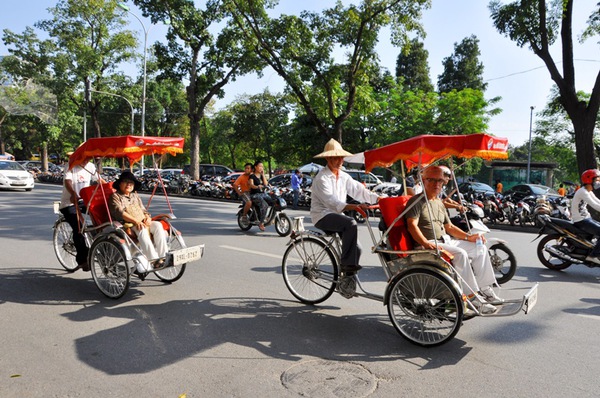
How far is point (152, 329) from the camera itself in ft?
14.5

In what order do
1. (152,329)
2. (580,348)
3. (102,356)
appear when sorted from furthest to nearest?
(152,329) → (580,348) → (102,356)

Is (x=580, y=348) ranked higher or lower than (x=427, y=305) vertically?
lower

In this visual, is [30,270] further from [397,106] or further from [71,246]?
[397,106]

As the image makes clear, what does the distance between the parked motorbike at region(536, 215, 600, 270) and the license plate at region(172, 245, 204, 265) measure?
17.9 ft

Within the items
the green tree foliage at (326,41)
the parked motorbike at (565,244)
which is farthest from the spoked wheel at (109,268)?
the green tree foliage at (326,41)

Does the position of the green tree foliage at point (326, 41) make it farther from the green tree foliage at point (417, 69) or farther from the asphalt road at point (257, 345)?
the green tree foliage at point (417, 69)

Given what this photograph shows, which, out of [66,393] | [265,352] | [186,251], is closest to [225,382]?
[265,352]

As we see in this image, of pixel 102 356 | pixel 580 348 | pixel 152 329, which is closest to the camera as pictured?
pixel 102 356

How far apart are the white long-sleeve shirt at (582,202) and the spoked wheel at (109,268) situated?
6353mm

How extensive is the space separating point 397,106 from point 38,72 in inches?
999

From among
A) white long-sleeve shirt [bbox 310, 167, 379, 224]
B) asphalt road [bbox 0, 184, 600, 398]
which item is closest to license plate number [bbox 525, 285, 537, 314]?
asphalt road [bbox 0, 184, 600, 398]

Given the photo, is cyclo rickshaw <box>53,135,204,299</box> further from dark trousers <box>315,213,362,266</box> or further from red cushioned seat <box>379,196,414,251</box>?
red cushioned seat <box>379,196,414,251</box>

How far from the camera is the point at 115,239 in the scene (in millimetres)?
5254

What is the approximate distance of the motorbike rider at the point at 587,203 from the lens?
6.86m
